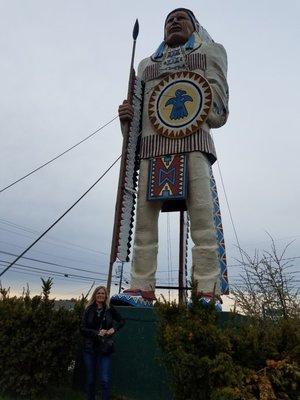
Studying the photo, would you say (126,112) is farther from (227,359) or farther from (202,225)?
(227,359)

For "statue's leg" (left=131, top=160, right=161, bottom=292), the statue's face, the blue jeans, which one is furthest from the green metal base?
the statue's face

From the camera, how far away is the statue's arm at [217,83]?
642 centimetres

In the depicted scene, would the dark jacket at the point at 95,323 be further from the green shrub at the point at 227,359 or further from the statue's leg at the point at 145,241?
the green shrub at the point at 227,359

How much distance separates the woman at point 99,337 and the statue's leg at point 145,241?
1200 millimetres

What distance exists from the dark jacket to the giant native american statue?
0.98m

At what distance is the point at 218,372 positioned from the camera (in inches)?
113

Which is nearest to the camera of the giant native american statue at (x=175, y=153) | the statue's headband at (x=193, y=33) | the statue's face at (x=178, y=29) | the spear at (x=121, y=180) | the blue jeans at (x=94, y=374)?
the blue jeans at (x=94, y=374)

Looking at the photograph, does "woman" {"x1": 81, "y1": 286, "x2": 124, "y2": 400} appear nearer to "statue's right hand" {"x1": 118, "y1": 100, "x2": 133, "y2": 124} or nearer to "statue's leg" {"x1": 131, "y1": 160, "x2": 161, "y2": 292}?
"statue's leg" {"x1": 131, "y1": 160, "x2": 161, "y2": 292}

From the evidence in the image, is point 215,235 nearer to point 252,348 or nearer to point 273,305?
point 273,305

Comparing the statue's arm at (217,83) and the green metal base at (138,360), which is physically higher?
the statue's arm at (217,83)

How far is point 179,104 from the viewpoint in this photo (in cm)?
651

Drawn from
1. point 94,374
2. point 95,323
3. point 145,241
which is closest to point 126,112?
point 145,241

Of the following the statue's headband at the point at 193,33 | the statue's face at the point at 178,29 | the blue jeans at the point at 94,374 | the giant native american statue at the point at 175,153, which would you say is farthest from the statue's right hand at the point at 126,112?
the blue jeans at the point at 94,374

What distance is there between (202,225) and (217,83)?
2303 mm
